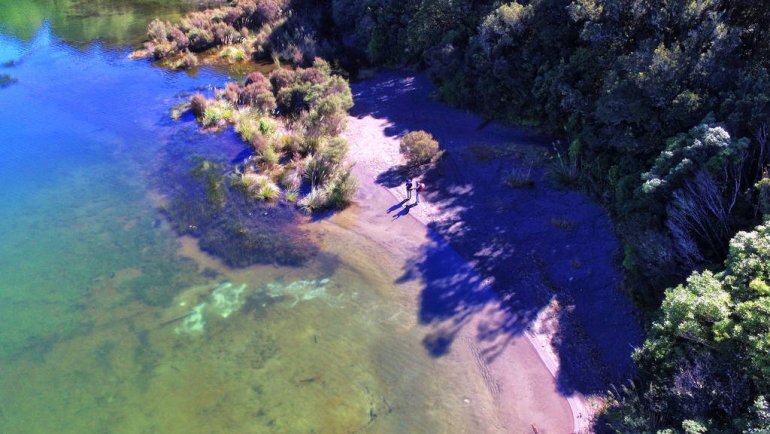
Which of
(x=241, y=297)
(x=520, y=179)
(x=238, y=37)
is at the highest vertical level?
(x=238, y=37)

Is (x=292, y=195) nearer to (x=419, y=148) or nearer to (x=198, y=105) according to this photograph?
(x=419, y=148)

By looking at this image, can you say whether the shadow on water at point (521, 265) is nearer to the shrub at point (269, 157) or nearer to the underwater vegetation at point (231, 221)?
the underwater vegetation at point (231, 221)

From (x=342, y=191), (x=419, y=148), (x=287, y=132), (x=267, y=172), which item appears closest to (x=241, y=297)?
(x=342, y=191)

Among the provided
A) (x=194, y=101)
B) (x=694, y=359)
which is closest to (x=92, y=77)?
(x=194, y=101)

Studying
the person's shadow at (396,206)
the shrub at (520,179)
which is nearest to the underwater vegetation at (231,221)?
the person's shadow at (396,206)

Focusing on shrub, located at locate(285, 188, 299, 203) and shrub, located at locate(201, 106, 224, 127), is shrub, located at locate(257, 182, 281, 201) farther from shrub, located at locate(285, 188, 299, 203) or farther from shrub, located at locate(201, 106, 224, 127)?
shrub, located at locate(201, 106, 224, 127)

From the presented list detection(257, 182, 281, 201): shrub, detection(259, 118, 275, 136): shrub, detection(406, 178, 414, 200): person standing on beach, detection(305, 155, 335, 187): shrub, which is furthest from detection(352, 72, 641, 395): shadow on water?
detection(259, 118, 275, 136): shrub
